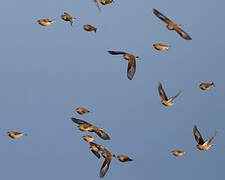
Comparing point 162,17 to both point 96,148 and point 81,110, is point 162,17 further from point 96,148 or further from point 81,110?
point 96,148

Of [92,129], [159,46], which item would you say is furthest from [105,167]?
[159,46]

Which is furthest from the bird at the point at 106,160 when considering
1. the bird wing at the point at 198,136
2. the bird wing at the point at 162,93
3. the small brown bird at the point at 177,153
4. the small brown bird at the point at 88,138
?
the bird wing at the point at 198,136

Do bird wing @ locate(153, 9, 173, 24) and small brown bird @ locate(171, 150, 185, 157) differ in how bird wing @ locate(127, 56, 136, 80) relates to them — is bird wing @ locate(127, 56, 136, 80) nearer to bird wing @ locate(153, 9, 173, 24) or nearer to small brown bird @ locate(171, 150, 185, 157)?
bird wing @ locate(153, 9, 173, 24)

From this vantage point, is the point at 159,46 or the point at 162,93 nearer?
the point at 159,46

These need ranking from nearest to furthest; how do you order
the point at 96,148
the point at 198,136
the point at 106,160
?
1. the point at 106,160
2. the point at 198,136
3. the point at 96,148

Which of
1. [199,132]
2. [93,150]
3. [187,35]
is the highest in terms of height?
[187,35]

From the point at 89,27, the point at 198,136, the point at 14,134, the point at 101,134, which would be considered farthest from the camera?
the point at 89,27

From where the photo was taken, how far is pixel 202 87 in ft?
47.8

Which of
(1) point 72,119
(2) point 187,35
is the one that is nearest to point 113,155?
(1) point 72,119

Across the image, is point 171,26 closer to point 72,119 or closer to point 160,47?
point 160,47

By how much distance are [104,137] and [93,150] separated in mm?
664

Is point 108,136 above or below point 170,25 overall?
below

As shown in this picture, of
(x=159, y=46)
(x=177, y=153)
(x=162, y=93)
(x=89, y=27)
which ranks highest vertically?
(x=159, y=46)

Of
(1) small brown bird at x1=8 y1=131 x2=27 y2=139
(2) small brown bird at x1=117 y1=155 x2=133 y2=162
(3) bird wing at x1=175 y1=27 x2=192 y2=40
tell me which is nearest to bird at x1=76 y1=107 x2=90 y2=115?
(2) small brown bird at x1=117 y1=155 x2=133 y2=162
